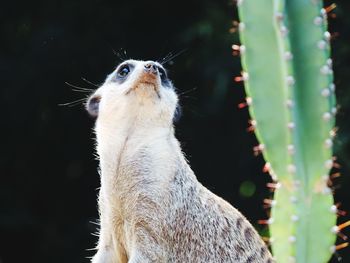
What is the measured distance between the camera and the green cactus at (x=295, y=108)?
8.86 feet

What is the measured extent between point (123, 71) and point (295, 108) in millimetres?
1830

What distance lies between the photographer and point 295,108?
2.69m

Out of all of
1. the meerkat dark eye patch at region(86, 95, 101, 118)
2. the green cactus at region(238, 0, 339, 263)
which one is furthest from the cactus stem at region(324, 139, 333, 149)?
the meerkat dark eye patch at region(86, 95, 101, 118)

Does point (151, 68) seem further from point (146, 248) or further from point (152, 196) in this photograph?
point (146, 248)

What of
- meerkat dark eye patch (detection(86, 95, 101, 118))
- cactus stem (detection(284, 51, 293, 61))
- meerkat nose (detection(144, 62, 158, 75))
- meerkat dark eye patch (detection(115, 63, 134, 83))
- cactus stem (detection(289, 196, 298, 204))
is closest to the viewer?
cactus stem (detection(284, 51, 293, 61))

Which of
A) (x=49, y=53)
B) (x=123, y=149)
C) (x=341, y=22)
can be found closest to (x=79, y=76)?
(x=49, y=53)

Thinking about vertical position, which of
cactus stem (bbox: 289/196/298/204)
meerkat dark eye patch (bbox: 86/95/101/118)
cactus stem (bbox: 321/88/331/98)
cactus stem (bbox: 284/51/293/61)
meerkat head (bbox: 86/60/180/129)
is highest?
meerkat dark eye patch (bbox: 86/95/101/118)

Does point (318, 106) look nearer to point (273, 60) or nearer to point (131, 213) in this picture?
point (273, 60)

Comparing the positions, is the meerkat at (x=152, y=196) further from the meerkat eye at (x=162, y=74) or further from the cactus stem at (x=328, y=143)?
the cactus stem at (x=328, y=143)

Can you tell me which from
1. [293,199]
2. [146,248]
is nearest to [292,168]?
[293,199]

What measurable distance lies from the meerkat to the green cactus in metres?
1.25

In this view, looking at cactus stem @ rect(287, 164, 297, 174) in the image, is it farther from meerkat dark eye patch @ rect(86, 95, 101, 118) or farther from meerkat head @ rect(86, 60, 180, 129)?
meerkat dark eye patch @ rect(86, 95, 101, 118)

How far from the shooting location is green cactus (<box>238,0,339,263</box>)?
8.86 ft

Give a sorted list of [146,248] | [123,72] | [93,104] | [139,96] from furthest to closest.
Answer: [93,104]
[123,72]
[139,96]
[146,248]
